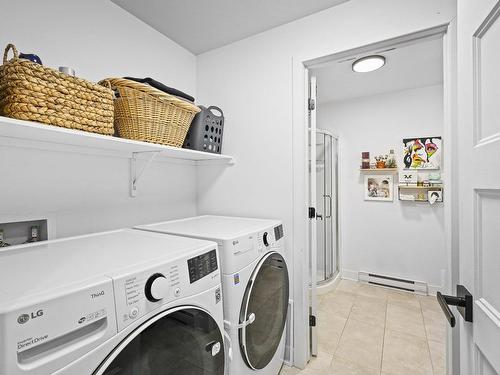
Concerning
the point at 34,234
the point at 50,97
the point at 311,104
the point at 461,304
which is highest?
the point at 311,104

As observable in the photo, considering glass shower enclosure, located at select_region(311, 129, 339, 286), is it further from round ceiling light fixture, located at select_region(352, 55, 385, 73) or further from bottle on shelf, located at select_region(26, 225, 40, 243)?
bottle on shelf, located at select_region(26, 225, 40, 243)

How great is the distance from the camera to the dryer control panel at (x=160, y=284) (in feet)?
2.16

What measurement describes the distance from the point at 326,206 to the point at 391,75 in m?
1.59

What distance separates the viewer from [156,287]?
727 millimetres

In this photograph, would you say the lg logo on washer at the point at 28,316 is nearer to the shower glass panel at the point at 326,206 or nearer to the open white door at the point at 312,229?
the open white door at the point at 312,229

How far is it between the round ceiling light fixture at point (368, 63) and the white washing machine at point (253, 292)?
1.74 m

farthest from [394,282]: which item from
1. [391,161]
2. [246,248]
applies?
[246,248]

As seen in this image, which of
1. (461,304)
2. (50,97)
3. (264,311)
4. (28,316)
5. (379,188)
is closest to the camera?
(28,316)

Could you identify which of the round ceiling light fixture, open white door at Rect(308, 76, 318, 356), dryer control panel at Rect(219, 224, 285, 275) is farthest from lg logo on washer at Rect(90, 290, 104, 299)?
the round ceiling light fixture

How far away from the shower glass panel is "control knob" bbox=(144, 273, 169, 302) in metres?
2.46

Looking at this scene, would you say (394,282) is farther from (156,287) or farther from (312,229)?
(156,287)

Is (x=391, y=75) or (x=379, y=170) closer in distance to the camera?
(x=391, y=75)

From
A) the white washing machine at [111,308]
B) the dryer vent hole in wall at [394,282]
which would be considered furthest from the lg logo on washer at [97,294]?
the dryer vent hole in wall at [394,282]

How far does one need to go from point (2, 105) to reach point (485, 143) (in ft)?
4.93
